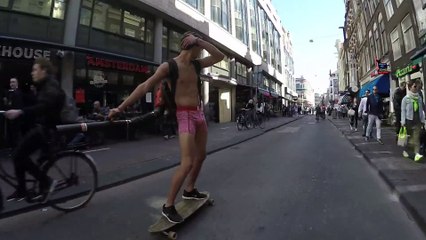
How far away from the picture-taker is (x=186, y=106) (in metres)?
4.57

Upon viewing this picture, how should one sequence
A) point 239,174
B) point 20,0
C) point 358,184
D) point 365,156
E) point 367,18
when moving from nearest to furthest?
point 358,184 → point 239,174 → point 365,156 → point 20,0 → point 367,18


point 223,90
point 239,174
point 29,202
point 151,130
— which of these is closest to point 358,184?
point 239,174

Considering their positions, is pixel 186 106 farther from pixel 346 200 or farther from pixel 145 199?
pixel 346 200

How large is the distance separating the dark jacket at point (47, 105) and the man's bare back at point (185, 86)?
1558 millimetres

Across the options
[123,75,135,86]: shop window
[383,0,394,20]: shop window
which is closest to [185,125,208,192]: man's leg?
[123,75,135,86]: shop window

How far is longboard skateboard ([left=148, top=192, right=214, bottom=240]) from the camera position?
4062 mm

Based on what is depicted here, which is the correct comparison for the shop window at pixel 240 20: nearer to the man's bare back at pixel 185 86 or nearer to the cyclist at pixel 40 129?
the cyclist at pixel 40 129

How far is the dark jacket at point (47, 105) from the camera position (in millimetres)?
4852

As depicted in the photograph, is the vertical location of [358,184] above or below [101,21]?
below

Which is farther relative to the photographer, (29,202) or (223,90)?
(223,90)

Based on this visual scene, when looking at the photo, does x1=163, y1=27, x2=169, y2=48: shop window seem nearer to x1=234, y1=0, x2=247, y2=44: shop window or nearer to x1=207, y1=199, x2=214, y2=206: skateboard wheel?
x1=234, y1=0, x2=247, y2=44: shop window

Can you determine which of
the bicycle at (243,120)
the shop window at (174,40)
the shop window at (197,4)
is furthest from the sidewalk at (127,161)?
the shop window at (197,4)

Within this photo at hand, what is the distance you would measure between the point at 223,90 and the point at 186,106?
30.6 meters

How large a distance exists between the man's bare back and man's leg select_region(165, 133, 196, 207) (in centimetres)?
37
